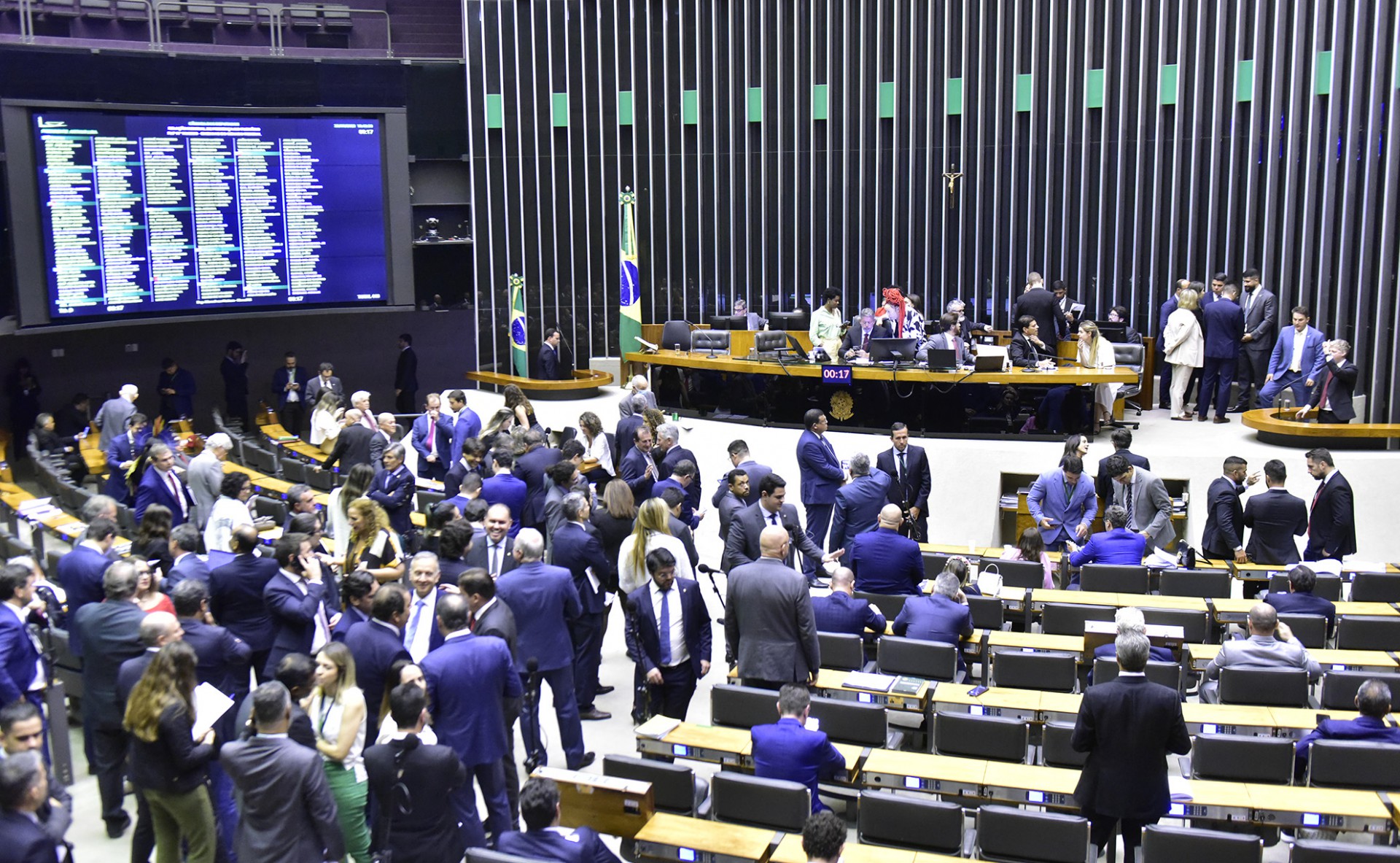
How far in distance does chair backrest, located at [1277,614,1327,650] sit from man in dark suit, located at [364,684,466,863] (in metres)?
4.76

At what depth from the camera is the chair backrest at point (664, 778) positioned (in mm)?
5195

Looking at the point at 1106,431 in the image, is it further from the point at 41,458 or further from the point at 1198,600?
the point at 41,458

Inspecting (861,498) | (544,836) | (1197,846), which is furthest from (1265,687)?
(544,836)

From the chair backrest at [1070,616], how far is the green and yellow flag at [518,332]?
10952 millimetres

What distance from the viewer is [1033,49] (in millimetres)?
15695

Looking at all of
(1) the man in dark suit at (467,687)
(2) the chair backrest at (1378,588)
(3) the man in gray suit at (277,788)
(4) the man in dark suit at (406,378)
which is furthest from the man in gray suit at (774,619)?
(4) the man in dark suit at (406,378)

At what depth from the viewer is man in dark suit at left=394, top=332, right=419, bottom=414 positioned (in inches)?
694

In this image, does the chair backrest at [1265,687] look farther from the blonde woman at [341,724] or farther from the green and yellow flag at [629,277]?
the green and yellow flag at [629,277]

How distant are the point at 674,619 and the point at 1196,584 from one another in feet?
12.1

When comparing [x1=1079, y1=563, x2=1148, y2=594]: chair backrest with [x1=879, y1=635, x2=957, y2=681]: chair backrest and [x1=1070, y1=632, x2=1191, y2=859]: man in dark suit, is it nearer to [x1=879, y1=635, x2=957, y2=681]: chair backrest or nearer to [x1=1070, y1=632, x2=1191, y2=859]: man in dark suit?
[x1=879, y1=635, x2=957, y2=681]: chair backrest

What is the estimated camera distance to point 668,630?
6.35m

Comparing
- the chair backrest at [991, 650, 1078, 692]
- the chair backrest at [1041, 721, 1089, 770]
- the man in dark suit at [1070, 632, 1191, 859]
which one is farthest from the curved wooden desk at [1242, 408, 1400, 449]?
the man in dark suit at [1070, 632, 1191, 859]

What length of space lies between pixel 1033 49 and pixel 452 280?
27.7 ft

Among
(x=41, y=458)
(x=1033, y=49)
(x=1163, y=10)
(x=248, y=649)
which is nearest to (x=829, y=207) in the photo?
(x=1033, y=49)
